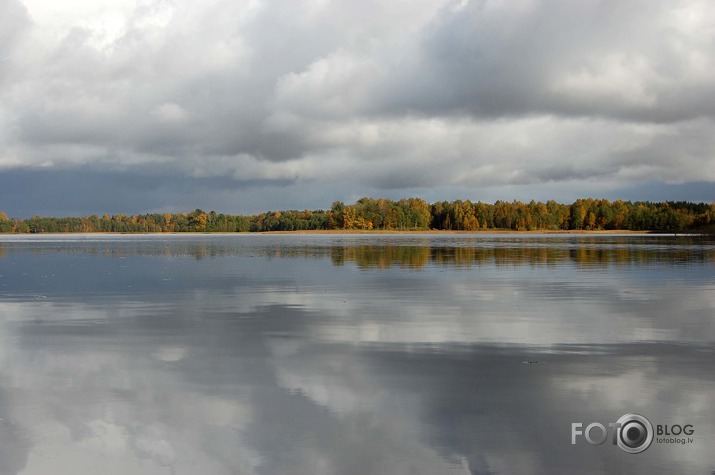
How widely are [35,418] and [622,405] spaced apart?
353 inches

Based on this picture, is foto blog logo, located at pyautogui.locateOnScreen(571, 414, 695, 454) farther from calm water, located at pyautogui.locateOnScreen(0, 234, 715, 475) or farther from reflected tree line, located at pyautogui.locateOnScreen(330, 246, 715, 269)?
reflected tree line, located at pyautogui.locateOnScreen(330, 246, 715, 269)

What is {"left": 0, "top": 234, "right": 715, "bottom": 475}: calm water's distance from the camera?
8.75 metres

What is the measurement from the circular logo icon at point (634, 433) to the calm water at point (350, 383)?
202 millimetres

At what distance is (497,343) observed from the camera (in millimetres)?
16047

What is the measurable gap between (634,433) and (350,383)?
15.7 ft

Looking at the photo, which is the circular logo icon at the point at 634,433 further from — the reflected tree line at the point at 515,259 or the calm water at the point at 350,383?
the reflected tree line at the point at 515,259

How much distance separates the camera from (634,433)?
9.48 m

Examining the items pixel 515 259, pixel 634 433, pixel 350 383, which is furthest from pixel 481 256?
pixel 634 433

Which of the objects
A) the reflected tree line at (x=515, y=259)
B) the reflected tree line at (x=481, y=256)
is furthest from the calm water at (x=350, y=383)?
the reflected tree line at (x=481, y=256)

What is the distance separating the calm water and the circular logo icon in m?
0.20

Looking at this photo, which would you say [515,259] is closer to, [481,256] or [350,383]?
[481,256]

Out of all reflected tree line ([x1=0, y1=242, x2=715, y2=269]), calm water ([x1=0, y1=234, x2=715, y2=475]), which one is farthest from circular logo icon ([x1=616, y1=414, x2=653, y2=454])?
reflected tree line ([x1=0, y1=242, x2=715, y2=269])

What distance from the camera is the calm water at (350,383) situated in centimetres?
875

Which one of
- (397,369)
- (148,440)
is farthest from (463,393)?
(148,440)
